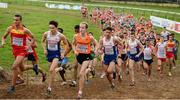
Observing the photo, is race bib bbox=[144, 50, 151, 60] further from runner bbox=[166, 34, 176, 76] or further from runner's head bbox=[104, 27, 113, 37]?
runner's head bbox=[104, 27, 113, 37]

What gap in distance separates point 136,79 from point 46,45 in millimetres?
5927

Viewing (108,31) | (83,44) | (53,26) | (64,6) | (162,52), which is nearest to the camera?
(53,26)

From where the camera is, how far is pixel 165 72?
21.9 meters

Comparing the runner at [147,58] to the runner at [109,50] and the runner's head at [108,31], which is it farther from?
the runner's head at [108,31]

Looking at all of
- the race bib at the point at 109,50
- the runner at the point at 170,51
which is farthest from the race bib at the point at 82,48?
the runner at the point at 170,51

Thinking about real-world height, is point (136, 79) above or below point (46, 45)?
below

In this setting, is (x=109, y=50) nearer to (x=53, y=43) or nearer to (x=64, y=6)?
(x=53, y=43)

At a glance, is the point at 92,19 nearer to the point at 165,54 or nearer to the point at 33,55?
the point at 165,54

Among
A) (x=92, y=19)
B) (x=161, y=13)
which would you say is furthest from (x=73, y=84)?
(x=161, y=13)

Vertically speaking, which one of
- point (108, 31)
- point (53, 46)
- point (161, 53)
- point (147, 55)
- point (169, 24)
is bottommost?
point (169, 24)

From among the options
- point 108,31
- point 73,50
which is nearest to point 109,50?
point 108,31

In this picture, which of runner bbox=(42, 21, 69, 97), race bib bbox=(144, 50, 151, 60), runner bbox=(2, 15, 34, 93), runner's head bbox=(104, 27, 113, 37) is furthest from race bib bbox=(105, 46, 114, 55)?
race bib bbox=(144, 50, 151, 60)

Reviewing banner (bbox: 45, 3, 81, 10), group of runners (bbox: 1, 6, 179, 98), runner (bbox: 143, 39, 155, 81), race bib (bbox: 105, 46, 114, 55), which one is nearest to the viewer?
group of runners (bbox: 1, 6, 179, 98)

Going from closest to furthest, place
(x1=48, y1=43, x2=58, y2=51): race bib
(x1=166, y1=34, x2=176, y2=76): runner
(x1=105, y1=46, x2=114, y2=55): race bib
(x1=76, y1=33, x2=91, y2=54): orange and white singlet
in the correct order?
(x1=48, y1=43, x2=58, y2=51): race bib, (x1=76, y1=33, x2=91, y2=54): orange and white singlet, (x1=105, y1=46, x2=114, y2=55): race bib, (x1=166, y1=34, x2=176, y2=76): runner
